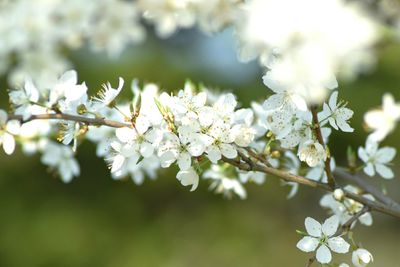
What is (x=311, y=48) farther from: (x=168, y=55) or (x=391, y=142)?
(x=168, y=55)

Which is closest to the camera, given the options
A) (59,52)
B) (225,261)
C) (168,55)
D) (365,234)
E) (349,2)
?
(349,2)

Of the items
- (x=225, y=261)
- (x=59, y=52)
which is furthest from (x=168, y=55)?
(x=59, y=52)

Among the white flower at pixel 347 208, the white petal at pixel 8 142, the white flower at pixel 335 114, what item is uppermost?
the white flower at pixel 335 114

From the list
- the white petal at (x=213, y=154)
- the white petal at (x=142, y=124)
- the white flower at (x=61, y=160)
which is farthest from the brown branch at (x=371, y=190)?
the white flower at (x=61, y=160)

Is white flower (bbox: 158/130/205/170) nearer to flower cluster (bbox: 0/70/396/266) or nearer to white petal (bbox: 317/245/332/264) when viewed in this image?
flower cluster (bbox: 0/70/396/266)

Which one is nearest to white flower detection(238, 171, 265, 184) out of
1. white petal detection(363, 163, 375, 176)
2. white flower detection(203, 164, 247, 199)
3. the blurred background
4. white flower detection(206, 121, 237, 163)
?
white flower detection(203, 164, 247, 199)

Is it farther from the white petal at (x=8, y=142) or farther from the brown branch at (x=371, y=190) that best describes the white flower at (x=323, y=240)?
the white petal at (x=8, y=142)
